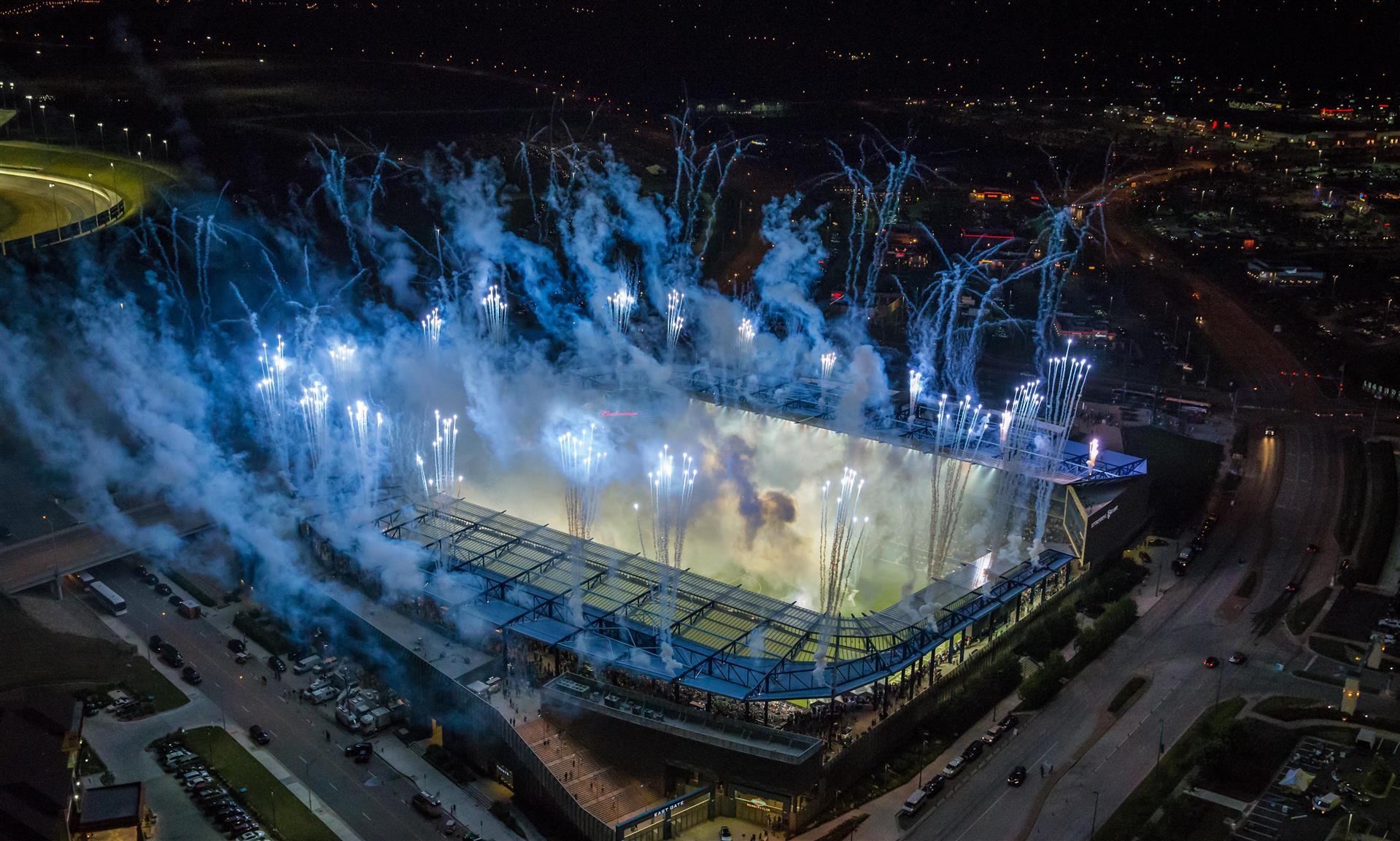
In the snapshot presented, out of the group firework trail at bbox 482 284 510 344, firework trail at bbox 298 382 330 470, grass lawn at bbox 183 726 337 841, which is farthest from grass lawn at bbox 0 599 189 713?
firework trail at bbox 482 284 510 344

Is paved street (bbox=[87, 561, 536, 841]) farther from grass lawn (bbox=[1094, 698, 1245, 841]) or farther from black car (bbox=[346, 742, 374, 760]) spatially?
grass lawn (bbox=[1094, 698, 1245, 841])

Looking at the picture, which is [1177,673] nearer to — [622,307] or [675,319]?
[675,319]

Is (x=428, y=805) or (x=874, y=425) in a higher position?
(x=874, y=425)

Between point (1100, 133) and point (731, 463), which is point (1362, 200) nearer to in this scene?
point (1100, 133)

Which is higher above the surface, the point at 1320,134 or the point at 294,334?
the point at 1320,134

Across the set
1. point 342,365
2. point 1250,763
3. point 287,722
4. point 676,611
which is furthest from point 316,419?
point 1250,763

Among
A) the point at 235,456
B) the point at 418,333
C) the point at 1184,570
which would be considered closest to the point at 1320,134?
the point at 1184,570
